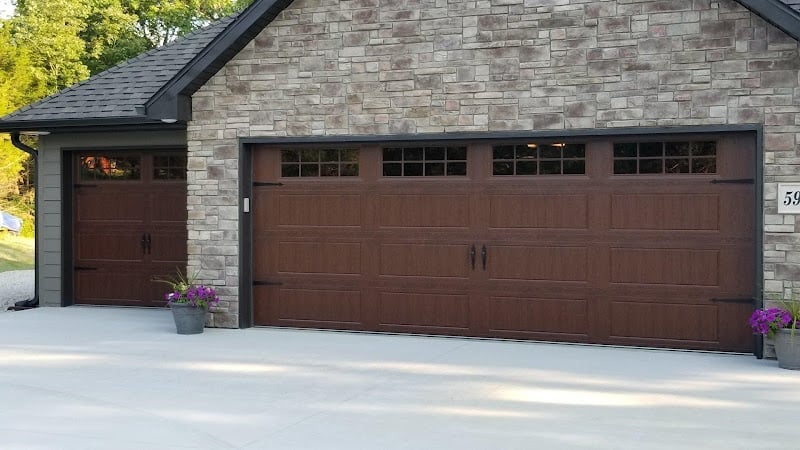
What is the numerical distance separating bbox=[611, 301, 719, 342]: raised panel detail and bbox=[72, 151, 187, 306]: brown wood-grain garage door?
6489 mm

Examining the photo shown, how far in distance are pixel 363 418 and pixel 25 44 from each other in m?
28.0

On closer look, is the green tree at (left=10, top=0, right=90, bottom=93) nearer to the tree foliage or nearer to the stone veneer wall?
the tree foliage

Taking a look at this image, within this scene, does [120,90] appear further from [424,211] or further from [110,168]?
[424,211]

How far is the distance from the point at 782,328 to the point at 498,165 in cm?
356

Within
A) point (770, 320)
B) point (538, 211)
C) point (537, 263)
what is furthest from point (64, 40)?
point (770, 320)

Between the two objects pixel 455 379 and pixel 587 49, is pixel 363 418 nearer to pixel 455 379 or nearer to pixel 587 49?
pixel 455 379

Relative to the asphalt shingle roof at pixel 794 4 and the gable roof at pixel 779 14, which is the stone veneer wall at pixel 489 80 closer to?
the gable roof at pixel 779 14

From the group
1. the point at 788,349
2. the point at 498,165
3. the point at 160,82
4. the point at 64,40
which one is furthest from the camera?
the point at 64,40

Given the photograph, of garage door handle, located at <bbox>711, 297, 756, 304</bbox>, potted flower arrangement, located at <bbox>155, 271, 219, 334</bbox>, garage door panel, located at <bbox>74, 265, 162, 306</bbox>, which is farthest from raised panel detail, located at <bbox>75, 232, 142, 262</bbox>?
garage door handle, located at <bbox>711, 297, 756, 304</bbox>

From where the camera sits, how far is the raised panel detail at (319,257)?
39.1 feet

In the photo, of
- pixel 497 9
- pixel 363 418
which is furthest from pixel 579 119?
pixel 363 418

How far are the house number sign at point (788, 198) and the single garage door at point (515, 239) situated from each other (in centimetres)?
37

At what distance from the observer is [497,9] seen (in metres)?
11.0

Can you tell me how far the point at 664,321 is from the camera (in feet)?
34.8
